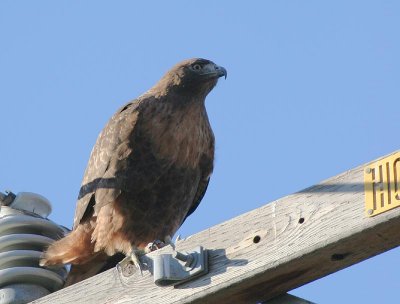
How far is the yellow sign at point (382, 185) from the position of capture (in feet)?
12.2

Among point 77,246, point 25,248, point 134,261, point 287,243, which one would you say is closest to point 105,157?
point 77,246

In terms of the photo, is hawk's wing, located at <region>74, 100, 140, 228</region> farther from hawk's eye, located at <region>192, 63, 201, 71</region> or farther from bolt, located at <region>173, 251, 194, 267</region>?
bolt, located at <region>173, 251, 194, 267</region>

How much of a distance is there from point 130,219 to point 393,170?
3.47 m

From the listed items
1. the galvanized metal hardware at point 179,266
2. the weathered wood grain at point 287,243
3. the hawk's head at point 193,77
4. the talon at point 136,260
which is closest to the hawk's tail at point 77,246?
the hawk's head at point 193,77

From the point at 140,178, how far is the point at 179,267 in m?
2.85

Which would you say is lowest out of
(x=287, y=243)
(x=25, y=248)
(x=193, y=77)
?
(x=287, y=243)

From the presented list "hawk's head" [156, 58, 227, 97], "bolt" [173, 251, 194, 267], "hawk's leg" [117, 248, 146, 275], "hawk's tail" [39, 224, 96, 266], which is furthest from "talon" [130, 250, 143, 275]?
"hawk's head" [156, 58, 227, 97]

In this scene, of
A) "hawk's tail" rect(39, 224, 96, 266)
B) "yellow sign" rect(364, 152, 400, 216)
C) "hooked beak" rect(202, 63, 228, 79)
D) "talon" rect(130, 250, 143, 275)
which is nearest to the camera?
"yellow sign" rect(364, 152, 400, 216)

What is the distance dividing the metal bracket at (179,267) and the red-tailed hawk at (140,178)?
245 cm

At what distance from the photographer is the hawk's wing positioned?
6977mm

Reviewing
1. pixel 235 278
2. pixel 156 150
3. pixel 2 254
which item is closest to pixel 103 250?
pixel 156 150

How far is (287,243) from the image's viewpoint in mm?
3973

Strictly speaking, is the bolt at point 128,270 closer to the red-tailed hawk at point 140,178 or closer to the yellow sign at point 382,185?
the yellow sign at point 382,185

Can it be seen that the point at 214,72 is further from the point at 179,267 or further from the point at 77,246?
the point at 179,267
